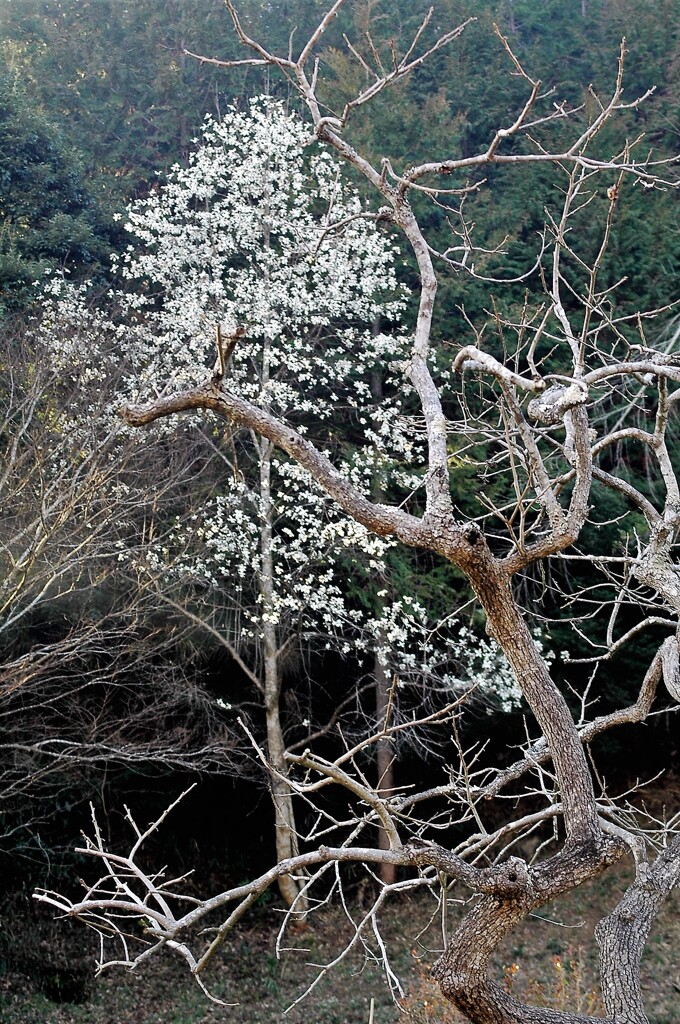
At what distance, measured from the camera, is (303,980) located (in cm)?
842

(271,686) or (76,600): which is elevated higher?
(76,600)

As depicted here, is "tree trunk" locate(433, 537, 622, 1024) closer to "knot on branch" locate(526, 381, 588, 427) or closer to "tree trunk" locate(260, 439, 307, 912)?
"knot on branch" locate(526, 381, 588, 427)

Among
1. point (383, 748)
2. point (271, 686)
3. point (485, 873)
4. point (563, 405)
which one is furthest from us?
point (383, 748)

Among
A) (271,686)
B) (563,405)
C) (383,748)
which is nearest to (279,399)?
(271,686)

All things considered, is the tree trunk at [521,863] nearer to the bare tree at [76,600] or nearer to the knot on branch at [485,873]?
the knot on branch at [485,873]

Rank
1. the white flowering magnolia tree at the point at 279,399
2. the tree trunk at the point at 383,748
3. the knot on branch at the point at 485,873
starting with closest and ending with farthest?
the knot on branch at the point at 485,873 < the white flowering magnolia tree at the point at 279,399 < the tree trunk at the point at 383,748

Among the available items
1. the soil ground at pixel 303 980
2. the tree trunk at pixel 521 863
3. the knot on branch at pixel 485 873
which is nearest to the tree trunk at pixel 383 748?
the soil ground at pixel 303 980

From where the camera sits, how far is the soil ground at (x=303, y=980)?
7.71 metres

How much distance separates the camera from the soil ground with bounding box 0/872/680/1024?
7.71 m

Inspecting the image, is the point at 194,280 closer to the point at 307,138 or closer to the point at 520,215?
the point at 307,138

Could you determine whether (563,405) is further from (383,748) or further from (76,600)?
(383,748)

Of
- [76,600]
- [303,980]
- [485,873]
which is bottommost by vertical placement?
[303,980]

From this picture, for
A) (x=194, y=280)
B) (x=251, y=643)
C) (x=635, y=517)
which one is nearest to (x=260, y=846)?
(x=251, y=643)

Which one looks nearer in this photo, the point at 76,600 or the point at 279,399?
the point at 76,600
